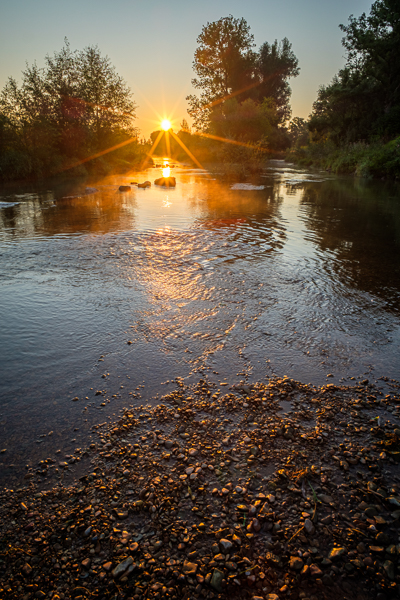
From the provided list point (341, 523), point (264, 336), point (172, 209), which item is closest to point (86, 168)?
point (172, 209)

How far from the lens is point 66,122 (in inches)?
1602

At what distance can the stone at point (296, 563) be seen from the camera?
7.60 ft

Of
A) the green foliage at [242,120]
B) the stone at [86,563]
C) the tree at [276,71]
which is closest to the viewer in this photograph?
the stone at [86,563]

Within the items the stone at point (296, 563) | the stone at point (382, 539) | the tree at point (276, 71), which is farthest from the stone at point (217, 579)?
the tree at point (276, 71)

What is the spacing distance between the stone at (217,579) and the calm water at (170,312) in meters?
1.77

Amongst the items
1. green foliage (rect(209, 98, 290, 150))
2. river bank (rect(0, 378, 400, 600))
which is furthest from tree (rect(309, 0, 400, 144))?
river bank (rect(0, 378, 400, 600))

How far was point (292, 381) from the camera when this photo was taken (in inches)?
167

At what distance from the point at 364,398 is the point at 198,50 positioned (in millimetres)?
76498

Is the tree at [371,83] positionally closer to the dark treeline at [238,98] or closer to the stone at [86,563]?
the dark treeline at [238,98]

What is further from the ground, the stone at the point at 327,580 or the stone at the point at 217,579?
the stone at the point at 217,579

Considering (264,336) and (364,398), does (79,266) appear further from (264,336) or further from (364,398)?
(364,398)

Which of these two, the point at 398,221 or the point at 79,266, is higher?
the point at 398,221

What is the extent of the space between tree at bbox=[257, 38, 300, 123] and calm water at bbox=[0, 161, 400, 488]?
79269 mm

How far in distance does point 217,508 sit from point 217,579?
0.53m
